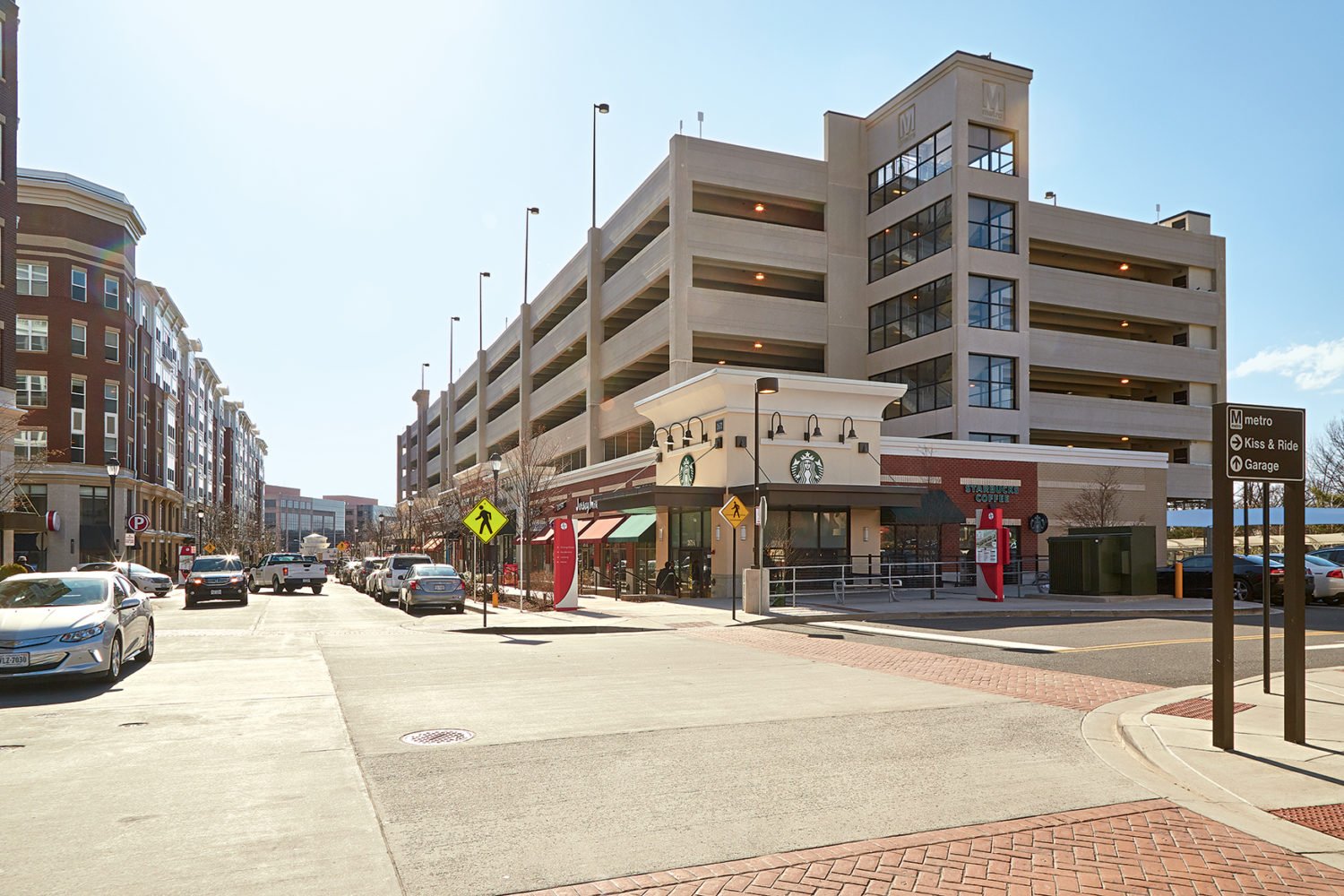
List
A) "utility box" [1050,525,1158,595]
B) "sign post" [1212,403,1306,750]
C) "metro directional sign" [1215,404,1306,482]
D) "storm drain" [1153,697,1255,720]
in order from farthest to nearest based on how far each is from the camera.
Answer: "utility box" [1050,525,1158,595] → "storm drain" [1153,697,1255,720] → "metro directional sign" [1215,404,1306,482] → "sign post" [1212,403,1306,750]

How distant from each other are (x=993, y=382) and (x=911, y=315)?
5255 mm

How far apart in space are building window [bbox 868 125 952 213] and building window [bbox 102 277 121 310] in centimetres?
4657

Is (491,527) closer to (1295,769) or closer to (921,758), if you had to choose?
(921,758)

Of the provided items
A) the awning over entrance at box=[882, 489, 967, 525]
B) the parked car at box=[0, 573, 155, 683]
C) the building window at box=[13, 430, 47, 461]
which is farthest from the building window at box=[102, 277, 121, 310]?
the parked car at box=[0, 573, 155, 683]

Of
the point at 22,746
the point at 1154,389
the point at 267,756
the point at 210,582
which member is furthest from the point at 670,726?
the point at 1154,389

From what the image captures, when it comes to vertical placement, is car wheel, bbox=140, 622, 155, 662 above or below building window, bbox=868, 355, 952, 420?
below

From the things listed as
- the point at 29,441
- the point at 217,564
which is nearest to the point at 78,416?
the point at 29,441

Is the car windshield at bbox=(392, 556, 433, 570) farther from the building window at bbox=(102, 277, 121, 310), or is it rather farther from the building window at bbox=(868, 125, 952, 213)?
the building window at bbox=(102, 277, 121, 310)

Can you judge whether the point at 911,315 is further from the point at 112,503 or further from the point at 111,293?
the point at 111,293

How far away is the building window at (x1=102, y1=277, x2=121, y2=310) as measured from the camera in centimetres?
5975

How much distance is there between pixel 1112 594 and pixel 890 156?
29161 millimetres

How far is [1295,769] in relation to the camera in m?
7.66

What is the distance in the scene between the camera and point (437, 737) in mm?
9047

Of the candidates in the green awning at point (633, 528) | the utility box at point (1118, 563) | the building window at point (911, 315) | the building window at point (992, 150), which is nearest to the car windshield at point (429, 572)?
the green awning at point (633, 528)
